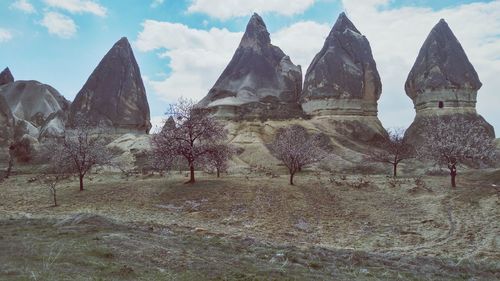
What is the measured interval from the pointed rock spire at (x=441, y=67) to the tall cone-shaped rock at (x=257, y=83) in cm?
1361

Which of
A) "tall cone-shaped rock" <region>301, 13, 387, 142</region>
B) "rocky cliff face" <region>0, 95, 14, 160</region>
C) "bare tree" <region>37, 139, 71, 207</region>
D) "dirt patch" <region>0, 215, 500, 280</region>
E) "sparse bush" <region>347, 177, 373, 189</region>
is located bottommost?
"dirt patch" <region>0, 215, 500, 280</region>

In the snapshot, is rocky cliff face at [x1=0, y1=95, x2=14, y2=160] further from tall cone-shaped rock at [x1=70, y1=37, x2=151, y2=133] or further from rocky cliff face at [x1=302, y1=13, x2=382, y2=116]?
rocky cliff face at [x1=302, y1=13, x2=382, y2=116]

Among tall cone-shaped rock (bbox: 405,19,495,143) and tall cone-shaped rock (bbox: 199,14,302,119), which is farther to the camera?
tall cone-shaped rock (bbox: 199,14,302,119)

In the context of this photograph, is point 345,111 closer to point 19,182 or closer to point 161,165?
point 161,165

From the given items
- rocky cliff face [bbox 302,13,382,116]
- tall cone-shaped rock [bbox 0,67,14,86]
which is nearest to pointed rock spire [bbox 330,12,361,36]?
rocky cliff face [bbox 302,13,382,116]

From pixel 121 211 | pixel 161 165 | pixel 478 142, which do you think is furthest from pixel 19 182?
pixel 478 142

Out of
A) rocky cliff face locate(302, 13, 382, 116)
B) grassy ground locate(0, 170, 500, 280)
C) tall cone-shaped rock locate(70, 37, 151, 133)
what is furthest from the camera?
tall cone-shaped rock locate(70, 37, 151, 133)

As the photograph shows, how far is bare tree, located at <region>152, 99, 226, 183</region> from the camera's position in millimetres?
27438

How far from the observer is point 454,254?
49.4 feet

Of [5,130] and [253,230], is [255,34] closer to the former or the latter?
[5,130]

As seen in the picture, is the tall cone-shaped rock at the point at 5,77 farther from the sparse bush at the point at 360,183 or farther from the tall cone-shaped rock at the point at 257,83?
the sparse bush at the point at 360,183

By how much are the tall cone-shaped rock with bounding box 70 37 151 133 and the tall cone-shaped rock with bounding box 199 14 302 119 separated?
8.73 meters

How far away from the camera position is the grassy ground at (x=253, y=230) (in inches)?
416

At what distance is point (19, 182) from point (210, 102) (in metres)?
30.1
